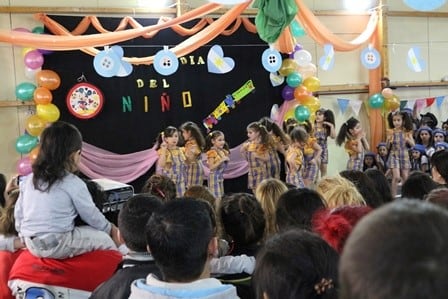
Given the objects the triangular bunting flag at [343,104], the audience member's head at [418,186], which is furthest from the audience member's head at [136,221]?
the triangular bunting flag at [343,104]

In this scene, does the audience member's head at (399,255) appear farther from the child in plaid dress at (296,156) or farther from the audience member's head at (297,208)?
the child in plaid dress at (296,156)

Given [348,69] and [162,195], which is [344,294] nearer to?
[162,195]

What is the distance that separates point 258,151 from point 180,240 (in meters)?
4.51

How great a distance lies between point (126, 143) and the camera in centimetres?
645

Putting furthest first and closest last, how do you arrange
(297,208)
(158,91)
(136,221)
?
(158,91) → (297,208) → (136,221)

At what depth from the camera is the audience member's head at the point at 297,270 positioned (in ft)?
3.59

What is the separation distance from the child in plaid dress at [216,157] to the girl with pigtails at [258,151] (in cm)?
29

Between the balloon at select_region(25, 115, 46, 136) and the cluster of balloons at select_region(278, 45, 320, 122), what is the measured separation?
3027mm

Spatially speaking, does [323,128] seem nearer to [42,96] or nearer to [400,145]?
[400,145]

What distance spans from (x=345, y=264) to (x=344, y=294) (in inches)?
1.6

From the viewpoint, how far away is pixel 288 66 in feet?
22.4

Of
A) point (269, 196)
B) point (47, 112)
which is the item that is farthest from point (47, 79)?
point (269, 196)

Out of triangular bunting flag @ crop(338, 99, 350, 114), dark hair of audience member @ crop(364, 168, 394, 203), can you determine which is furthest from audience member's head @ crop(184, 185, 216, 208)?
triangular bunting flag @ crop(338, 99, 350, 114)

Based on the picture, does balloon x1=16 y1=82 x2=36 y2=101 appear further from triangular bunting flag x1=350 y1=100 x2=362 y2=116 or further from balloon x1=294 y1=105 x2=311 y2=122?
triangular bunting flag x1=350 y1=100 x2=362 y2=116
